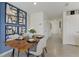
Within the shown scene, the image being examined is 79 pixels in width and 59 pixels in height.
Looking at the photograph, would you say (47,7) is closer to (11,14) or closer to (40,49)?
(11,14)

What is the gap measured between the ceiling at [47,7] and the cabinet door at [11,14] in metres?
0.14

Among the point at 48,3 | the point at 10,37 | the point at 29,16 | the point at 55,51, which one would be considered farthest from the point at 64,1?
the point at 10,37

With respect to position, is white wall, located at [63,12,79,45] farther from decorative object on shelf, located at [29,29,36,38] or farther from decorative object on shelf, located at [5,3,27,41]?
decorative object on shelf, located at [5,3,27,41]

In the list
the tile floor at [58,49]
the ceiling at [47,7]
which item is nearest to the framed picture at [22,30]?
the ceiling at [47,7]

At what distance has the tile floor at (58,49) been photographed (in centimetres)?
393

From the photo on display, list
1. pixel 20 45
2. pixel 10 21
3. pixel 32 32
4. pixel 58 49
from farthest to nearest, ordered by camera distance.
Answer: pixel 58 49 < pixel 32 32 < pixel 10 21 < pixel 20 45

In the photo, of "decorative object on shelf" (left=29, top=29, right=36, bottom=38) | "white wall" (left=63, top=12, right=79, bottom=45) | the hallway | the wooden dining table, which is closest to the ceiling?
"white wall" (left=63, top=12, right=79, bottom=45)

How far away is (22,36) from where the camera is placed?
381 centimetres

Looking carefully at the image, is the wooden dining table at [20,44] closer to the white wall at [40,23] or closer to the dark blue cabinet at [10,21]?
the dark blue cabinet at [10,21]

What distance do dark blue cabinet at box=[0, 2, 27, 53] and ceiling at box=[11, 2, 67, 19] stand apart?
5.8 inches

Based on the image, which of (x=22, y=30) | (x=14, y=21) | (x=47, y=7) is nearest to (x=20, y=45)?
(x=22, y=30)

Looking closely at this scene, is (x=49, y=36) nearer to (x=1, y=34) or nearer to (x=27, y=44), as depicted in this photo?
(x=27, y=44)

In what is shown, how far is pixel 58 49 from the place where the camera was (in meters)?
4.19

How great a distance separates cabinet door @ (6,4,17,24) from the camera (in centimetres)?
363
